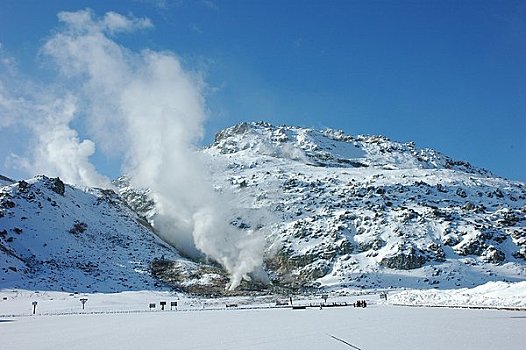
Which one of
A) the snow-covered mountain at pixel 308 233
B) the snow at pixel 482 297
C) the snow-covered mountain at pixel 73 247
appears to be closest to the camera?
the snow at pixel 482 297

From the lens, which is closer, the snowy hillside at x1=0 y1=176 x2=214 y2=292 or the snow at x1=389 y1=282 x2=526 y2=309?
the snow at x1=389 y1=282 x2=526 y2=309

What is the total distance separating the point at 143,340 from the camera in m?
17.5

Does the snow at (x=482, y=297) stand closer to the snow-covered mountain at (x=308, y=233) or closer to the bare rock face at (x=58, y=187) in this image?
the snow-covered mountain at (x=308, y=233)

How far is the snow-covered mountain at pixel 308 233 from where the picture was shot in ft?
281

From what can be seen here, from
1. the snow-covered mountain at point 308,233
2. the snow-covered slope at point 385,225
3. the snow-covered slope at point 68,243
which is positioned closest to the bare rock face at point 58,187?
the snow-covered slope at point 68,243

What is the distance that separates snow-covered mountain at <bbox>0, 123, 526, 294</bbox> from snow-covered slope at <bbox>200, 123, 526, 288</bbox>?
10.9 inches

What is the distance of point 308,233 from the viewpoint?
11331 centimetres

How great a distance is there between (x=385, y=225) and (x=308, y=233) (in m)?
18.2

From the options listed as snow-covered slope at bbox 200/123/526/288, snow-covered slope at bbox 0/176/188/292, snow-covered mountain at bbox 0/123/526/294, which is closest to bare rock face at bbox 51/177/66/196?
snow-covered slope at bbox 0/176/188/292

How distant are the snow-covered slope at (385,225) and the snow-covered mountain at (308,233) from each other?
0.28m

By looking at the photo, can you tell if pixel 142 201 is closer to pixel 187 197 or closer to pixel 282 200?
pixel 187 197

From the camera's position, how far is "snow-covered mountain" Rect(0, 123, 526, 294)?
85688 mm

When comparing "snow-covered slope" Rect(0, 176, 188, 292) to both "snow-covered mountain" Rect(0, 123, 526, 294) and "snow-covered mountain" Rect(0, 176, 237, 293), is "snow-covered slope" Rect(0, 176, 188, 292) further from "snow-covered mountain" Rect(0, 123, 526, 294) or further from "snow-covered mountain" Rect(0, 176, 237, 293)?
"snow-covered mountain" Rect(0, 123, 526, 294)

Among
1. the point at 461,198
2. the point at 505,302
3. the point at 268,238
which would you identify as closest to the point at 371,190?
the point at 461,198
